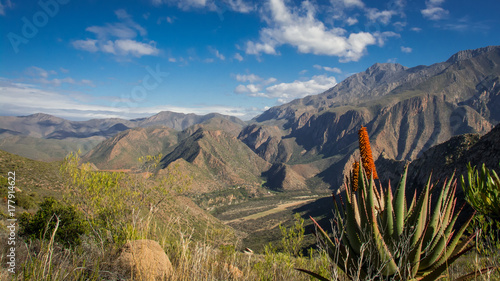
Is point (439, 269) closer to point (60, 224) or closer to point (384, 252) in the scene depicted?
point (384, 252)

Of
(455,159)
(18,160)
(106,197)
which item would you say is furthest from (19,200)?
(455,159)

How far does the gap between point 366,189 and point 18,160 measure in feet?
180

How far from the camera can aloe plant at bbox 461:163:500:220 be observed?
439cm

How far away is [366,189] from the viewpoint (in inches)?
118

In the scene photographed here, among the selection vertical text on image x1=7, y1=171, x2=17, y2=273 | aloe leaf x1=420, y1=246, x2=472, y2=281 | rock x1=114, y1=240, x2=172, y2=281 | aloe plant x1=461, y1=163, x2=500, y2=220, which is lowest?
vertical text on image x1=7, y1=171, x2=17, y2=273

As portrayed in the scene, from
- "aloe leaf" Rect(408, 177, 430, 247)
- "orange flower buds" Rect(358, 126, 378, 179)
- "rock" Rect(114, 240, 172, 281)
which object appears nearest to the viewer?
"aloe leaf" Rect(408, 177, 430, 247)

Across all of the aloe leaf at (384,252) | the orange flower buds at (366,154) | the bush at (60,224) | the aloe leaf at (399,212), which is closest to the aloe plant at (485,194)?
the orange flower buds at (366,154)

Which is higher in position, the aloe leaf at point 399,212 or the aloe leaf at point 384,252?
the aloe leaf at point 399,212

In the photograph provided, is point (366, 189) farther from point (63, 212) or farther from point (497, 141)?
point (497, 141)

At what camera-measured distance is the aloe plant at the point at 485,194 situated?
Answer: 4.39m

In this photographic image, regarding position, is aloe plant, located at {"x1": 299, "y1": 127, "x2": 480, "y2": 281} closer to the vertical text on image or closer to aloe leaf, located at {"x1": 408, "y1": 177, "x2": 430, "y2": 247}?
aloe leaf, located at {"x1": 408, "y1": 177, "x2": 430, "y2": 247}

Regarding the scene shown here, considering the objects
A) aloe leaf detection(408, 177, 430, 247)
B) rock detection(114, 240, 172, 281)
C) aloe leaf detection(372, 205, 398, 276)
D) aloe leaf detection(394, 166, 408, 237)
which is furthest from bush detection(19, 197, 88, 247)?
aloe leaf detection(408, 177, 430, 247)

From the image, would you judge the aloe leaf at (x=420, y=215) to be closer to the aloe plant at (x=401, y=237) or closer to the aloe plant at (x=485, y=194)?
the aloe plant at (x=401, y=237)

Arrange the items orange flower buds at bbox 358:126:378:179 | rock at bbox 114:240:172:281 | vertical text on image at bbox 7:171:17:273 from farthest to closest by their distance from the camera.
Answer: vertical text on image at bbox 7:171:17:273 → rock at bbox 114:240:172:281 → orange flower buds at bbox 358:126:378:179
